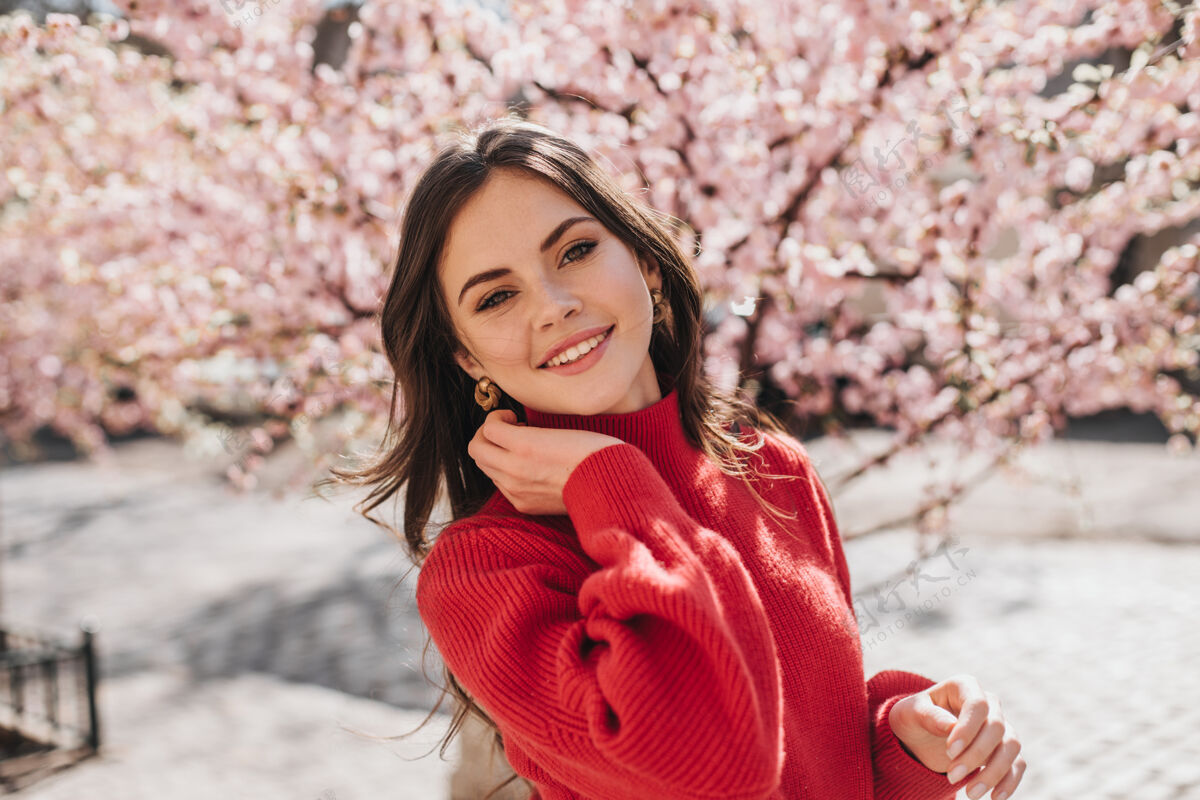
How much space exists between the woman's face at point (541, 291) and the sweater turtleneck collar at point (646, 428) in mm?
52

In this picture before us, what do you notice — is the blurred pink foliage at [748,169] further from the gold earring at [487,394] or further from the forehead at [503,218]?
the forehead at [503,218]

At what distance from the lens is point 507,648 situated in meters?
1.25

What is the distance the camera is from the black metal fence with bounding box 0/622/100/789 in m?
5.85

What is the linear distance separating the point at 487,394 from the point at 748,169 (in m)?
2.03

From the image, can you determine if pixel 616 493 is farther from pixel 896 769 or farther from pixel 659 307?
pixel 896 769

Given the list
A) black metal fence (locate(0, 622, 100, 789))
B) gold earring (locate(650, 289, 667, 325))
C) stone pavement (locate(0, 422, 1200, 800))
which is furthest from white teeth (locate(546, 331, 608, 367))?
black metal fence (locate(0, 622, 100, 789))

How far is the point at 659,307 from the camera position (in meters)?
1.83

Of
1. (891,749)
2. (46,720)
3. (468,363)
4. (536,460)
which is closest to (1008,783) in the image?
(891,749)

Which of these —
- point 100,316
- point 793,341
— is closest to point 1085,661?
point 793,341

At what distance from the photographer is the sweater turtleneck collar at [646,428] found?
1.57 metres

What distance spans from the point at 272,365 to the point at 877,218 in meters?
3.05

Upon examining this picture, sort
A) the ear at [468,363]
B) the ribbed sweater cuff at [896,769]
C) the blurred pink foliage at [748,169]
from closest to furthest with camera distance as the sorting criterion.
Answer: the ribbed sweater cuff at [896,769], the ear at [468,363], the blurred pink foliage at [748,169]

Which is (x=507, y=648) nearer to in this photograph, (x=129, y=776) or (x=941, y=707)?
(x=941, y=707)

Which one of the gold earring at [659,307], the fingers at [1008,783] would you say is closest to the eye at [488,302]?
the gold earring at [659,307]
